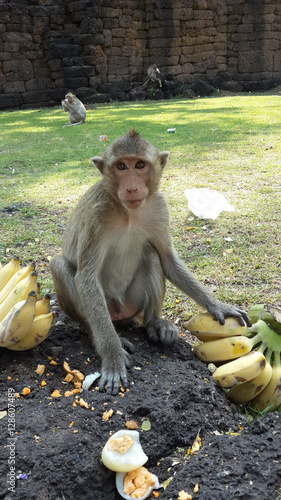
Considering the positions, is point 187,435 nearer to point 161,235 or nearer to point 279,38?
point 161,235

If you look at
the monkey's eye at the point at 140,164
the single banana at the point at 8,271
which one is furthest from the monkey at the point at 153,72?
the single banana at the point at 8,271

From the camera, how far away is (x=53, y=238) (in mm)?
5250

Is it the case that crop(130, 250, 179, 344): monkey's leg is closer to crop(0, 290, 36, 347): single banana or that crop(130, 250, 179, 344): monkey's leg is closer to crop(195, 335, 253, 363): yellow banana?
crop(195, 335, 253, 363): yellow banana

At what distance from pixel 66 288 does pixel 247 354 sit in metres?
1.33

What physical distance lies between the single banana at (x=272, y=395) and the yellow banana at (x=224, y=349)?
0.23 m

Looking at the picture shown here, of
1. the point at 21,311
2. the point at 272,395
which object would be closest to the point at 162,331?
the point at 272,395

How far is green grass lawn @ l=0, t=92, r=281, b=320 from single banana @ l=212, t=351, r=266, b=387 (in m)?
1.09

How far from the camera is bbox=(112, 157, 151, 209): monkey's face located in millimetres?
2857

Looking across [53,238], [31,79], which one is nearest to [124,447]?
[53,238]

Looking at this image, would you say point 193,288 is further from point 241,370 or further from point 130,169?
point 130,169

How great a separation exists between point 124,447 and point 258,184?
529 cm

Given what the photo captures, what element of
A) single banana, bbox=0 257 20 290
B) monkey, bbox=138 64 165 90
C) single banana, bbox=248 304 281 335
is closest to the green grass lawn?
single banana, bbox=248 304 281 335

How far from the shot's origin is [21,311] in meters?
2.54

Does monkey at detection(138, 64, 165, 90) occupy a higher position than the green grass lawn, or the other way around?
monkey at detection(138, 64, 165, 90)
